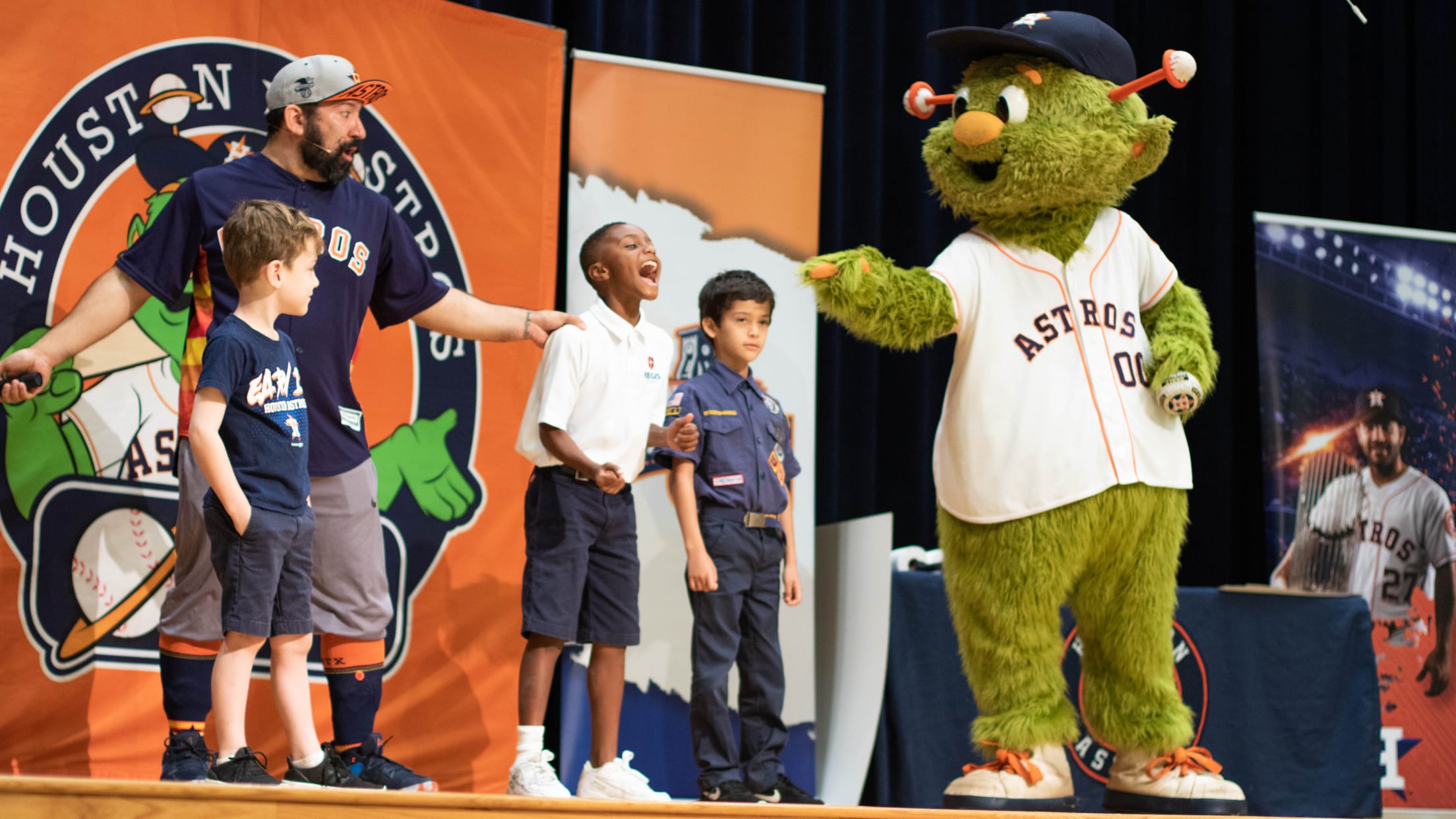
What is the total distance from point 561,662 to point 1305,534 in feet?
7.99

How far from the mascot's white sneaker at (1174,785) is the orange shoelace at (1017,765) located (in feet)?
0.76

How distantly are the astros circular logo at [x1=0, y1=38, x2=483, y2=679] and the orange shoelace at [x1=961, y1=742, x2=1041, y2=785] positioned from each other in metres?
1.53

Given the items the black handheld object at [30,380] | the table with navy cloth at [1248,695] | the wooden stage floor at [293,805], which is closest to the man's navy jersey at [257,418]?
the black handheld object at [30,380]

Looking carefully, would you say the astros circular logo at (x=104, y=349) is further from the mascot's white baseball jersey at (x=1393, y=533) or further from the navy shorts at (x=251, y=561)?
the mascot's white baseball jersey at (x=1393, y=533)

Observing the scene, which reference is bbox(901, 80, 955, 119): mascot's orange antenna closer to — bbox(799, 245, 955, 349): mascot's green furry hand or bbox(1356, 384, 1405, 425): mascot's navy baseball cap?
bbox(799, 245, 955, 349): mascot's green furry hand

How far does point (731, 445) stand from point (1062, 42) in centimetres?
114

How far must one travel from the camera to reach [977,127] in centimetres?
239

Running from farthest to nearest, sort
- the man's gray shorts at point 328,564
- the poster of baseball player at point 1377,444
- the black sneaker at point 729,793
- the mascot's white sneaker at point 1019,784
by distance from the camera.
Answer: the poster of baseball player at point 1377,444 → the black sneaker at point 729,793 → the mascot's white sneaker at point 1019,784 → the man's gray shorts at point 328,564

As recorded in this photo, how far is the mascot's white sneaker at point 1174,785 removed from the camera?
234 cm

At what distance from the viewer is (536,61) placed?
3459 mm

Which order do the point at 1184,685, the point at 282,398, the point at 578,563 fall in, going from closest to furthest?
the point at 282,398 < the point at 578,563 < the point at 1184,685

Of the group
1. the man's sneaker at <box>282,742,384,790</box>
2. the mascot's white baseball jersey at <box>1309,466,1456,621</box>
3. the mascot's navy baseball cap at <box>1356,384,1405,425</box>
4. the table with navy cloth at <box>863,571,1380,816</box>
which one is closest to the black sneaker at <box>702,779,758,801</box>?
the table with navy cloth at <box>863,571,1380,816</box>

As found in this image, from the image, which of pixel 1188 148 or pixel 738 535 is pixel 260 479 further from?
pixel 1188 148

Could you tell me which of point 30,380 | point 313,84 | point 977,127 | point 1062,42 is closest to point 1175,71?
point 1062,42
